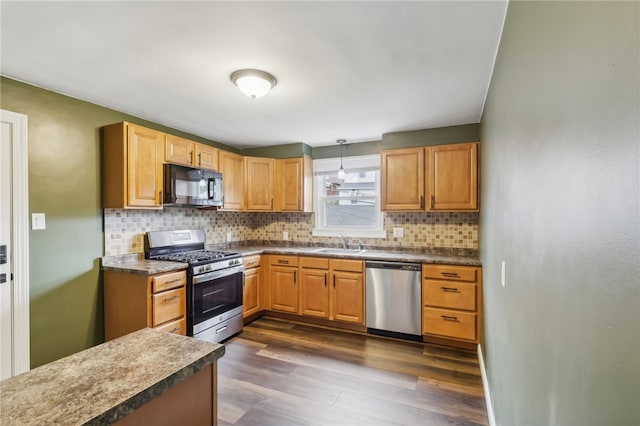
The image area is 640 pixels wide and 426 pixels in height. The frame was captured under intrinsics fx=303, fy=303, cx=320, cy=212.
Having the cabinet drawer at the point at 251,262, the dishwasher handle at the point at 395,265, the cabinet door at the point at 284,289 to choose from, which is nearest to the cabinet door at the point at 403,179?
the dishwasher handle at the point at 395,265

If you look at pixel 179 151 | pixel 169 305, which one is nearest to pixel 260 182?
pixel 179 151

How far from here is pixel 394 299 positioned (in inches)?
130

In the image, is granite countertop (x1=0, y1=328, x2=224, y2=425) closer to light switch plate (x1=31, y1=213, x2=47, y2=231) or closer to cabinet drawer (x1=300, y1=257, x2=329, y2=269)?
light switch plate (x1=31, y1=213, x2=47, y2=231)

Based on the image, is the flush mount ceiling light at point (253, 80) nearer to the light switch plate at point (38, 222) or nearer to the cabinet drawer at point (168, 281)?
the cabinet drawer at point (168, 281)

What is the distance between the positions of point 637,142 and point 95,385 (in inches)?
47.4

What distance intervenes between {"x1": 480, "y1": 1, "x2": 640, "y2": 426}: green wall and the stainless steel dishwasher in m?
1.91

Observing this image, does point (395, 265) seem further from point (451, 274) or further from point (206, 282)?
point (206, 282)

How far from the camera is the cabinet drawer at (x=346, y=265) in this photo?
3.45 meters

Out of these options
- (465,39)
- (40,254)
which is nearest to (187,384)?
(465,39)

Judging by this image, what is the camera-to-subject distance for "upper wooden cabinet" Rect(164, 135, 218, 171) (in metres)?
3.14

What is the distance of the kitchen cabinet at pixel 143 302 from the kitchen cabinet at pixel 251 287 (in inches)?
34.6

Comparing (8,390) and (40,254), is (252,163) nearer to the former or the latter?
(40,254)

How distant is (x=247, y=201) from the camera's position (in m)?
4.18

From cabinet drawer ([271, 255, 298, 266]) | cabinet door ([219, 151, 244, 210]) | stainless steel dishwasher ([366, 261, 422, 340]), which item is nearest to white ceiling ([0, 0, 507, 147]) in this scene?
cabinet door ([219, 151, 244, 210])
